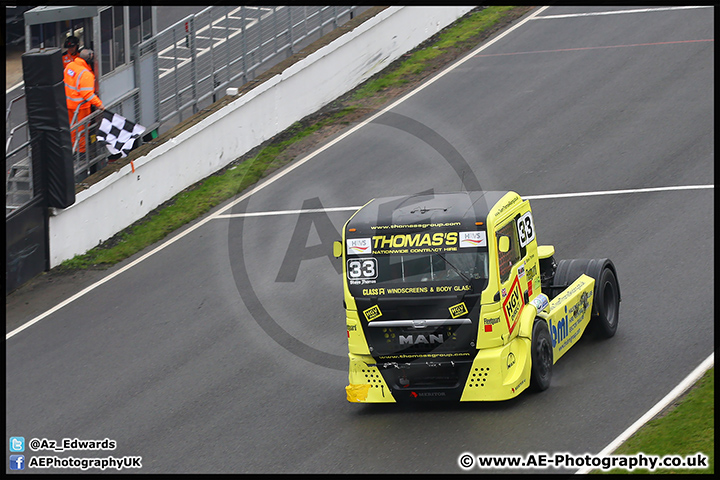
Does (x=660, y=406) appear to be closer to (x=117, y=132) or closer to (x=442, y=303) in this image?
(x=442, y=303)

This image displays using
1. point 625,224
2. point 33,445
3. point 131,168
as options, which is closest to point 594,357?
point 625,224

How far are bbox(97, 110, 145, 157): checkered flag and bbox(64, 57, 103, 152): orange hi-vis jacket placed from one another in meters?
0.61

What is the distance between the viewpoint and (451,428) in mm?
11227

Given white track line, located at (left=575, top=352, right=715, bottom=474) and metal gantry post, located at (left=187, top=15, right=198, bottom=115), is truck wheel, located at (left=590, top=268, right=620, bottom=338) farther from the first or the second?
metal gantry post, located at (left=187, top=15, right=198, bottom=115)

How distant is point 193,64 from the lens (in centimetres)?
2116

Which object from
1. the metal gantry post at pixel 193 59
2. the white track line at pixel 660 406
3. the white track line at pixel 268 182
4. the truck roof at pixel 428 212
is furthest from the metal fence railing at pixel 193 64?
the white track line at pixel 660 406

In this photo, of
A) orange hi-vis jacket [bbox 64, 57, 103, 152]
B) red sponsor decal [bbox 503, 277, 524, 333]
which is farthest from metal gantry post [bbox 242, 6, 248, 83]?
red sponsor decal [bbox 503, 277, 524, 333]

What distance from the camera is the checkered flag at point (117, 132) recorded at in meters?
19.1

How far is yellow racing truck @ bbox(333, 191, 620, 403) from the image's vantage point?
11.0 m

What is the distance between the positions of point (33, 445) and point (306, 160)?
985 cm

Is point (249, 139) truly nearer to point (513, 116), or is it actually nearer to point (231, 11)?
point (231, 11)

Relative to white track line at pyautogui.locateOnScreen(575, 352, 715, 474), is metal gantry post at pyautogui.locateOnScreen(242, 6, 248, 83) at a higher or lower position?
higher

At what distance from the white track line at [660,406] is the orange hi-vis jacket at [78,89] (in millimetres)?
11880

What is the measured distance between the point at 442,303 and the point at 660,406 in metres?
2.74
